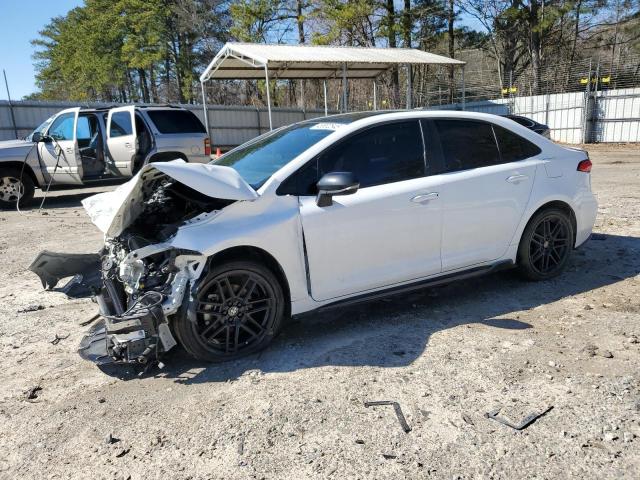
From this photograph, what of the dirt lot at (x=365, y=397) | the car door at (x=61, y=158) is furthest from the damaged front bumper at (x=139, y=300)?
the car door at (x=61, y=158)

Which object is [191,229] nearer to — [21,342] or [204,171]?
[204,171]

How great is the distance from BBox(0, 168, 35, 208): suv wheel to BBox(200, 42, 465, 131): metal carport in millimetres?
8552

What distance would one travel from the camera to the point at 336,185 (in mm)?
3467

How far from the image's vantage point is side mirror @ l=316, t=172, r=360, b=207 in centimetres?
346

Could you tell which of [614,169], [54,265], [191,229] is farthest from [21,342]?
[614,169]

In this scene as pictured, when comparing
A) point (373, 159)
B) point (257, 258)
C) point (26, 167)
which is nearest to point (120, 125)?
point (26, 167)

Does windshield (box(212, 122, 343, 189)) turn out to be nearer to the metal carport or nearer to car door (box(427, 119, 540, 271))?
car door (box(427, 119, 540, 271))

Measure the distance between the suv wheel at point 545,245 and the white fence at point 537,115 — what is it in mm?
19016

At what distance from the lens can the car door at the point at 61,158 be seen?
10664 mm

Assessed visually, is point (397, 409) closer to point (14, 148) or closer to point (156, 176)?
point (156, 176)

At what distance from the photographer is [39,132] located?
35.8 feet

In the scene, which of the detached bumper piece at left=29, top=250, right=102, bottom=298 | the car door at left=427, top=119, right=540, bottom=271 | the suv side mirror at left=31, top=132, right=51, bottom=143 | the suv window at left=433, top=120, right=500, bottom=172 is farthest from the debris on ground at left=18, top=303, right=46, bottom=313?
the suv side mirror at left=31, top=132, right=51, bottom=143

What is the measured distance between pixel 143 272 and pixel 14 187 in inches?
350

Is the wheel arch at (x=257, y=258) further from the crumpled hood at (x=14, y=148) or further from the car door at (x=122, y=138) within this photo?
the crumpled hood at (x=14, y=148)
